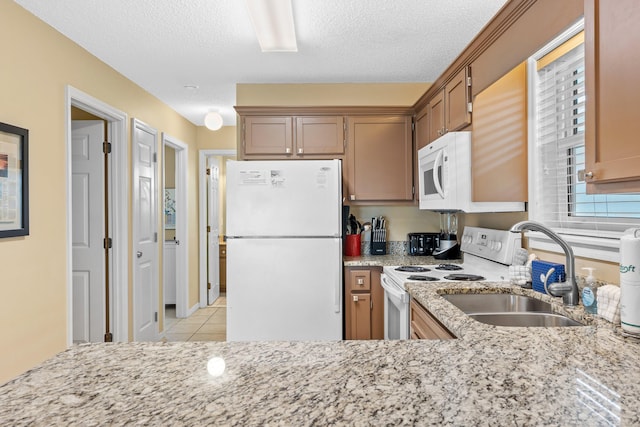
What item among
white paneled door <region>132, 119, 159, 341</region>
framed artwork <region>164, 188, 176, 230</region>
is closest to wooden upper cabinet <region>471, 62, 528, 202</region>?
white paneled door <region>132, 119, 159, 341</region>

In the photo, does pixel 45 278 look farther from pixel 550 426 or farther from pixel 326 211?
pixel 550 426

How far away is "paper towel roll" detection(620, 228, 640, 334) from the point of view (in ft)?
3.49

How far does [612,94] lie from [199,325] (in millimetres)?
4202

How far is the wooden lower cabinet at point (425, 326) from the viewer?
1536 millimetres

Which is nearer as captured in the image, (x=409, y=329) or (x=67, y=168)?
(x=409, y=329)

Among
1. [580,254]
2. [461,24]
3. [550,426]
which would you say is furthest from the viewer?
[461,24]

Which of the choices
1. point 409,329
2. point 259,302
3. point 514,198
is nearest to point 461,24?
point 514,198

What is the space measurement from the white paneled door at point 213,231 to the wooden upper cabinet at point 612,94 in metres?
4.65

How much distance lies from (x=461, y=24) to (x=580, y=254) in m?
1.56

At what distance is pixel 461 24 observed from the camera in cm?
240

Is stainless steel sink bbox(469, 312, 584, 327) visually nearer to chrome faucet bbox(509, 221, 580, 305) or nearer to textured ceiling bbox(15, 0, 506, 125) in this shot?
chrome faucet bbox(509, 221, 580, 305)

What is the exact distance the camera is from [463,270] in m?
2.61

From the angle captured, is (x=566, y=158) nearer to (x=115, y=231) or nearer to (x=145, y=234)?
(x=115, y=231)

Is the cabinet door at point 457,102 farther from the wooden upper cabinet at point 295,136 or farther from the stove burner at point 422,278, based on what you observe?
the wooden upper cabinet at point 295,136
